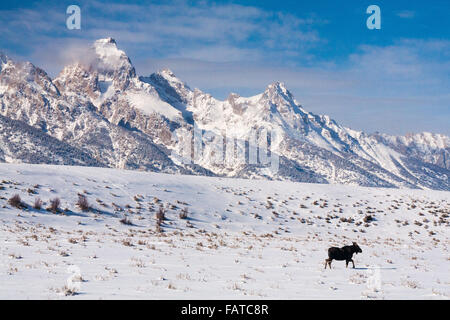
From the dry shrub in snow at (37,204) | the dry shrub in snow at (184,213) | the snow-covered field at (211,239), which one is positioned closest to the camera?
the snow-covered field at (211,239)

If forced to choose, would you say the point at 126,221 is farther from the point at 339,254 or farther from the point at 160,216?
the point at 339,254

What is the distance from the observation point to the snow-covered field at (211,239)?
12344 millimetres

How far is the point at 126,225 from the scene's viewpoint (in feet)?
116

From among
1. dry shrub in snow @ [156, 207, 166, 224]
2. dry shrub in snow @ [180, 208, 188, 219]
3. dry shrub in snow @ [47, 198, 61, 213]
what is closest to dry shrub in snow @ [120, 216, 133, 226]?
dry shrub in snow @ [156, 207, 166, 224]

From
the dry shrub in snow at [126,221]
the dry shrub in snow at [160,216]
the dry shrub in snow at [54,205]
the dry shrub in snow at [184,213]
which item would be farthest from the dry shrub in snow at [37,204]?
the dry shrub in snow at [184,213]

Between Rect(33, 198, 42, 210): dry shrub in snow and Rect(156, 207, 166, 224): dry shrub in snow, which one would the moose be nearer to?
Rect(156, 207, 166, 224): dry shrub in snow

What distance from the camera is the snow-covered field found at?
486 inches

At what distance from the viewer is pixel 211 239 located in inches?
1171

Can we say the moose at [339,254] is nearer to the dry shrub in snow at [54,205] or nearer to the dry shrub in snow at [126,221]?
the dry shrub in snow at [126,221]

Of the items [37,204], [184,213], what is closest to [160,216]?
[184,213]
